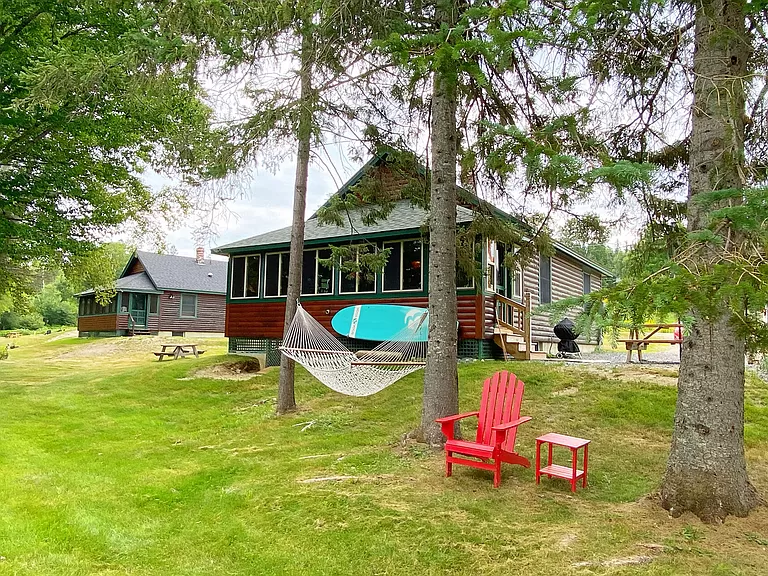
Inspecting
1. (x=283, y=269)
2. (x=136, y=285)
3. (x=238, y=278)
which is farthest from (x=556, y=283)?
(x=136, y=285)

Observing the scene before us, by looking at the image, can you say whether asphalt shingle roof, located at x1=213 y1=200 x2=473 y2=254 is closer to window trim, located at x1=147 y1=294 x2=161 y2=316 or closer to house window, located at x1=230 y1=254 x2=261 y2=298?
house window, located at x1=230 y1=254 x2=261 y2=298

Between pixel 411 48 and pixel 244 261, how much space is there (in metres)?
10.5

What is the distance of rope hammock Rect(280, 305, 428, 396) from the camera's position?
6750mm

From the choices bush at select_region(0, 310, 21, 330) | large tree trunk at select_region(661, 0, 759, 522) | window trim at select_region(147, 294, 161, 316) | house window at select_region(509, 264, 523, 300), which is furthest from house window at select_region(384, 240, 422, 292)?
bush at select_region(0, 310, 21, 330)

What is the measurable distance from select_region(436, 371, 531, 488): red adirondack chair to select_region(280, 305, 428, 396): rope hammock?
2061mm

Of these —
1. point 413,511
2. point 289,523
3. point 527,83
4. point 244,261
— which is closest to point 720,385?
point 413,511

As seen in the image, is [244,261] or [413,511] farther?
[244,261]

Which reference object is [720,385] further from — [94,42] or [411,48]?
[94,42]

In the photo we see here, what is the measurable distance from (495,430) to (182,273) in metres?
25.0

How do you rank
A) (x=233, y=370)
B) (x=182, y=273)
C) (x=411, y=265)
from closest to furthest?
(x=411, y=265) → (x=233, y=370) → (x=182, y=273)

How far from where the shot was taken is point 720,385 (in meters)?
3.36

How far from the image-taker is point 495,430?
4094mm

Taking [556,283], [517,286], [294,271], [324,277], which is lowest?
[294,271]

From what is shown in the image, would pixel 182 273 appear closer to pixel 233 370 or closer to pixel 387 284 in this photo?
pixel 233 370
